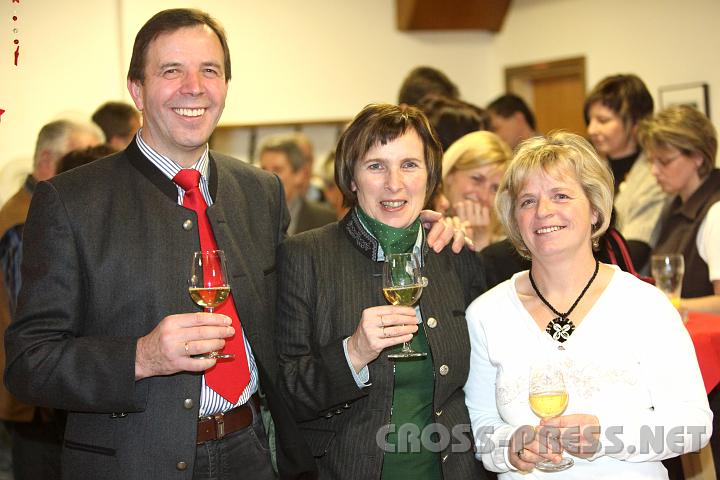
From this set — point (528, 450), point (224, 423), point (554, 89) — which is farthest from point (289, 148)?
point (528, 450)

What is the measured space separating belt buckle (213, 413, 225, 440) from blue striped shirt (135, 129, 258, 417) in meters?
0.02

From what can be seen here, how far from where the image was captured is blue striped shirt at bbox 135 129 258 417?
250cm

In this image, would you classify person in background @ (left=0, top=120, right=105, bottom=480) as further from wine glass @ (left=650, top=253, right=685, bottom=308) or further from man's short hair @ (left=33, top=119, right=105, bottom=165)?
wine glass @ (left=650, top=253, right=685, bottom=308)

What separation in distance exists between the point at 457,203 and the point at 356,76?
185 inches

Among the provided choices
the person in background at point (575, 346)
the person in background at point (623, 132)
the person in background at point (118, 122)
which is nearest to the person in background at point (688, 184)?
the person in background at point (623, 132)

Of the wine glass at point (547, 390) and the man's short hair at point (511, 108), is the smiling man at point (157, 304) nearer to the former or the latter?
the wine glass at point (547, 390)

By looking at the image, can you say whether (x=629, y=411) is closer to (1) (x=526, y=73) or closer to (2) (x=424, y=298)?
(2) (x=424, y=298)

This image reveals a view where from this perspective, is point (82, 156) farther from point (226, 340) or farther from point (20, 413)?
point (226, 340)

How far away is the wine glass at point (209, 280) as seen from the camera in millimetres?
2352

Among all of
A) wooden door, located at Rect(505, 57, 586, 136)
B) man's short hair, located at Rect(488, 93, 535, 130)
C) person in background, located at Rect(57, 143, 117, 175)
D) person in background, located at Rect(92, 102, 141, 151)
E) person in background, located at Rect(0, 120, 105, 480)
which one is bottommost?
person in background, located at Rect(0, 120, 105, 480)

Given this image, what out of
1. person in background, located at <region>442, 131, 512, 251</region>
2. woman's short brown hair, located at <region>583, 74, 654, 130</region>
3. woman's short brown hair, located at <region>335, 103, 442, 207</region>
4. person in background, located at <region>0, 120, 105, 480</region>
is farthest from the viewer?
woman's short brown hair, located at <region>583, 74, 654, 130</region>

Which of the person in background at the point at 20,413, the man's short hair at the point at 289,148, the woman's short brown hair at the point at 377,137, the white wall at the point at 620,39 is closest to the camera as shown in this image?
the woman's short brown hair at the point at 377,137

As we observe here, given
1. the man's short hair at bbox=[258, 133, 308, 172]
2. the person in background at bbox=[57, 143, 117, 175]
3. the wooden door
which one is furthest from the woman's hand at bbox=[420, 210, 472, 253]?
the wooden door

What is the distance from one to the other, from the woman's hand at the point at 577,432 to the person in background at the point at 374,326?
1.21ft
